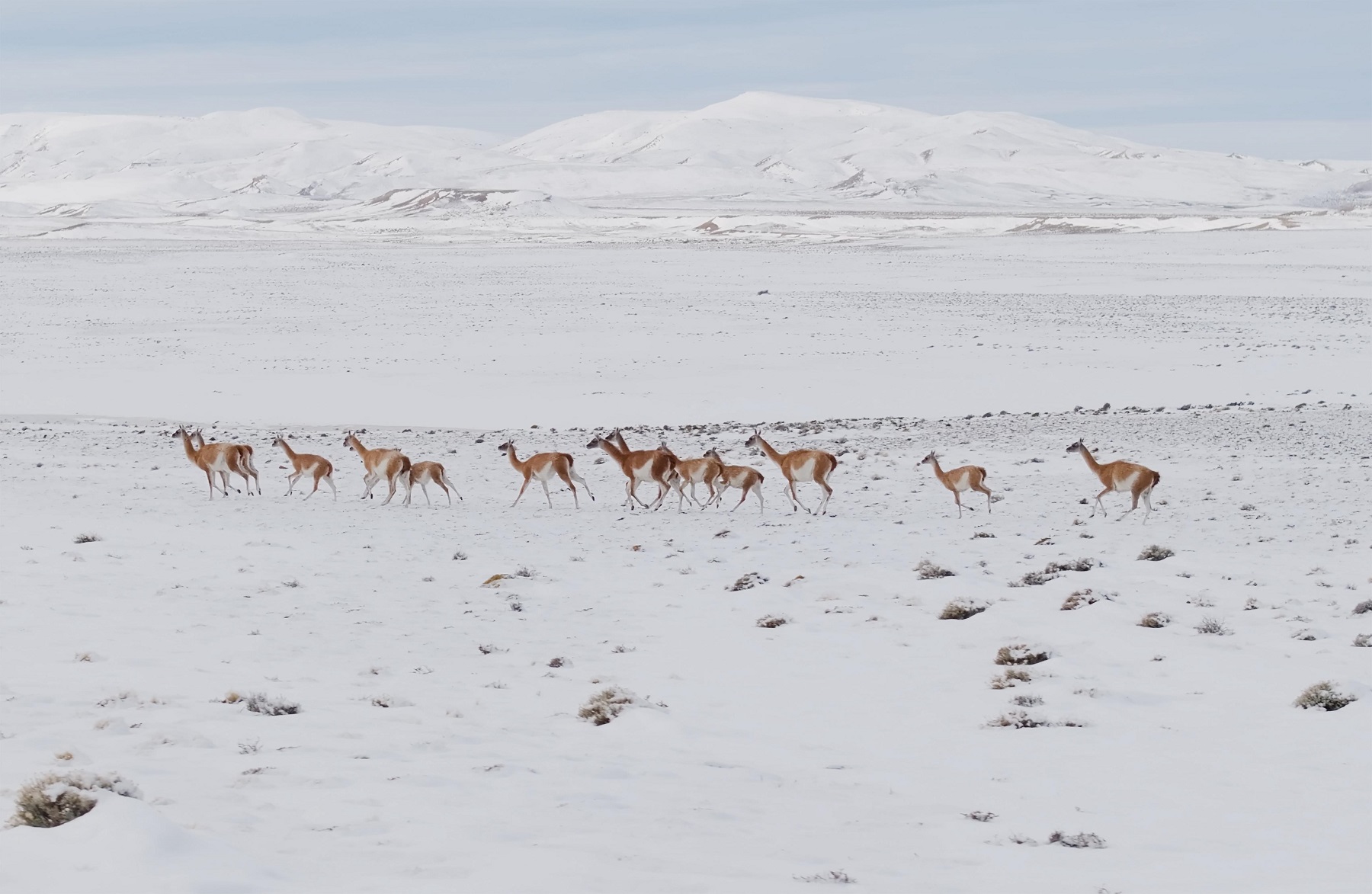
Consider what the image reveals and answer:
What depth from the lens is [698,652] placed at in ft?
34.2

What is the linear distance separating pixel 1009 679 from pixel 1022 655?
57cm

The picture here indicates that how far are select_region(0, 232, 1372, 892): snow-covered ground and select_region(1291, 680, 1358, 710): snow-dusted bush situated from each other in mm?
128

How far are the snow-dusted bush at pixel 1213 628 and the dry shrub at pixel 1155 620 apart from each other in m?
0.27

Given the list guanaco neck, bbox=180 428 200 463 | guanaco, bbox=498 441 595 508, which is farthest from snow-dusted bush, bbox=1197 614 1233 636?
guanaco neck, bbox=180 428 200 463

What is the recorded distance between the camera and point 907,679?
9.56 metres

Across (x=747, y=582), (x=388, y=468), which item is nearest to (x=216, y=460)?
(x=388, y=468)

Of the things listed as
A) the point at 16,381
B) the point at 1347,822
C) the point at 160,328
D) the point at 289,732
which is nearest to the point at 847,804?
the point at 1347,822

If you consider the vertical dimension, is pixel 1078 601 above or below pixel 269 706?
below

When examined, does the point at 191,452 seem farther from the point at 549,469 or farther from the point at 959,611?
the point at 959,611

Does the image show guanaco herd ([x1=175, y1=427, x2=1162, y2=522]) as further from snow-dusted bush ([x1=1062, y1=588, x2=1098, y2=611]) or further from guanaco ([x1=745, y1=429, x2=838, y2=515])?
snow-dusted bush ([x1=1062, y1=588, x2=1098, y2=611])

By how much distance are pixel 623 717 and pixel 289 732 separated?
209cm

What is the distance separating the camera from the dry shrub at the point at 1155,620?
413 inches

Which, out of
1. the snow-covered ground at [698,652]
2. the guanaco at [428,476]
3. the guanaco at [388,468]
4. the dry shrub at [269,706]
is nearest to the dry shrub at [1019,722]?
the snow-covered ground at [698,652]

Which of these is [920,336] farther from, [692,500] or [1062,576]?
[1062,576]
